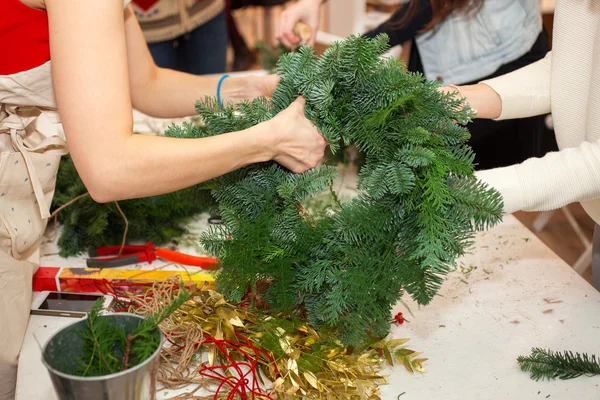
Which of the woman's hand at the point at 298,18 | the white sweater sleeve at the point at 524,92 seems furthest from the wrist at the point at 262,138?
the woman's hand at the point at 298,18

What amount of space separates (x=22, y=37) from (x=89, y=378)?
21.7 inches

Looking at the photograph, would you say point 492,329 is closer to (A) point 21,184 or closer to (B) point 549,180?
(B) point 549,180

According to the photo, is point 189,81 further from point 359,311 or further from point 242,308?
point 359,311

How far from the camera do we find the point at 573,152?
1.00 metres

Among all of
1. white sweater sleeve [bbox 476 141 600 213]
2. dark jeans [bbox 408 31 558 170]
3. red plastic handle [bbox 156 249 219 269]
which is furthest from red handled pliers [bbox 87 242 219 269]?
dark jeans [bbox 408 31 558 170]

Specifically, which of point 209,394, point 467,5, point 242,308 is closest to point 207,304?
point 242,308

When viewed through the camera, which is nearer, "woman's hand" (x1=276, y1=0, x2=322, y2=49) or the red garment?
the red garment

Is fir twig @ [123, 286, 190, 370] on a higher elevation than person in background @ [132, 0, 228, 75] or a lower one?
higher

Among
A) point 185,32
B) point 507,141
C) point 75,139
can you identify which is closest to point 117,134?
point 75,139

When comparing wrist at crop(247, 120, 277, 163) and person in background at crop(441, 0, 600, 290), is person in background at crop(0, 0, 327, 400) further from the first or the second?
person in background at crop(441, 0, 600, 290)

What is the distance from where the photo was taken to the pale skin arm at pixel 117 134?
0.82 m

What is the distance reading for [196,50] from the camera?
7.78 ft

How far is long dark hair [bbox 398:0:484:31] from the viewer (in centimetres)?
153

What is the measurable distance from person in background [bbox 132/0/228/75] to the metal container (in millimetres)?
1736
